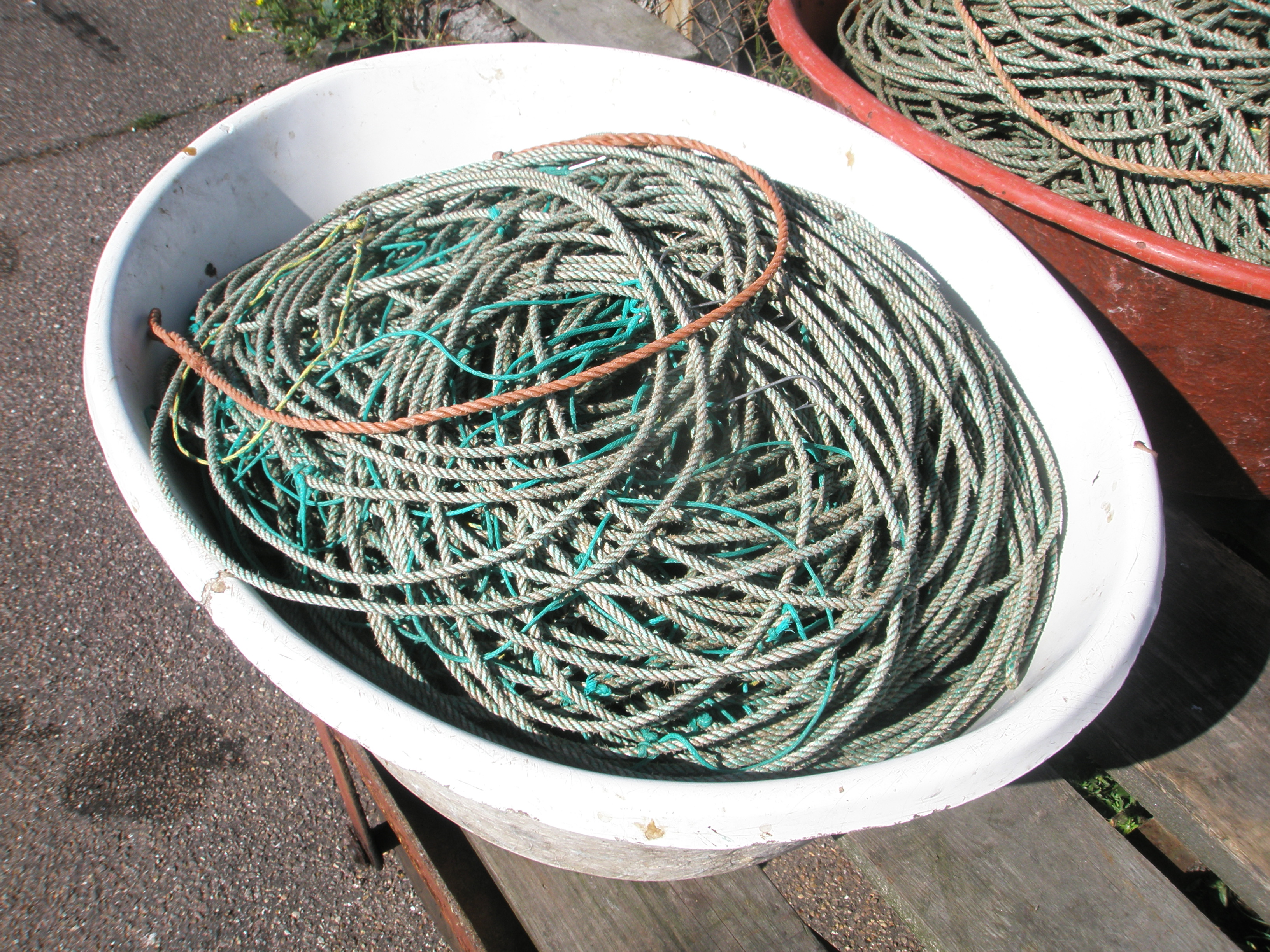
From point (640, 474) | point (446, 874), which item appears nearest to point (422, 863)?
point (446, 874)

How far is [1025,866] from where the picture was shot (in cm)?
99

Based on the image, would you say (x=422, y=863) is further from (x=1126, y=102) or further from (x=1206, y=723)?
(x=1126, y=102)

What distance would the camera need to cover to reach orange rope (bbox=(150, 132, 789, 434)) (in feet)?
2.91

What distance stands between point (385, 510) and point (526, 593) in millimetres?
201

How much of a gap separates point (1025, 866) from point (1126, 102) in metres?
1.21

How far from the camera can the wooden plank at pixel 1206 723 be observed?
1.01m

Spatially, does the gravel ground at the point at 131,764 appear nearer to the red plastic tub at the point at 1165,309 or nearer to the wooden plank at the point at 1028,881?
the wooden plank at the point at 1028,881

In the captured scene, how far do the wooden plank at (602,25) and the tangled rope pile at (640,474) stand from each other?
144 cm

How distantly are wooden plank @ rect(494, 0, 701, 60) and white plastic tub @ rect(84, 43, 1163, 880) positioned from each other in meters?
1.13

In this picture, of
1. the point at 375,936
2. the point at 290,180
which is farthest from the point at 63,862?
the point at 290,180

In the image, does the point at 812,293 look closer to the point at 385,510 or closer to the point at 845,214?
the point at 845,214

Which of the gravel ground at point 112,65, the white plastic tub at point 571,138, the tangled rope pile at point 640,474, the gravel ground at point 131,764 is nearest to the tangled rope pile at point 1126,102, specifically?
the white plastic tub at point 571,138

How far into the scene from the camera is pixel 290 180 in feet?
4.53

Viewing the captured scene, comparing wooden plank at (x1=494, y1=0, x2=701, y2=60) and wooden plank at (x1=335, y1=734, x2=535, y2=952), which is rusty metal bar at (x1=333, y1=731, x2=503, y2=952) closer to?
wooden plank at (x1=335, y1=734, x2=535, y2=952)
